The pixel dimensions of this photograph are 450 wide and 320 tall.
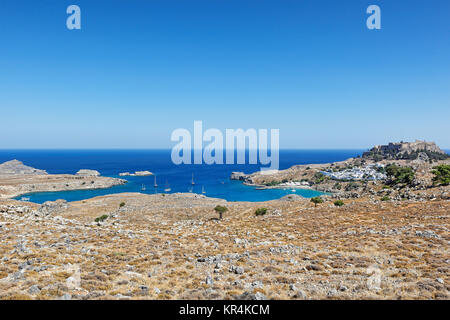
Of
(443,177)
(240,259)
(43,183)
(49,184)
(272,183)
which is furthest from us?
(272,183)

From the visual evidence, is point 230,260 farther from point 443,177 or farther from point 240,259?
point 443,177

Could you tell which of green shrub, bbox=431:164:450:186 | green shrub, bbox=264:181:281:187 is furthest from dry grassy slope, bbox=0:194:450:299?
green shrub, bbox=264:181:281:187

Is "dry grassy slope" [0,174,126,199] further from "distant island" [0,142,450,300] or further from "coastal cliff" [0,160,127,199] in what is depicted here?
"distant island" [0,142,450,300]

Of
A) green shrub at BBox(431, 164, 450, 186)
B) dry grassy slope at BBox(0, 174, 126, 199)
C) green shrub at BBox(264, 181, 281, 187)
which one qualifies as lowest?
green shrub at BBox(264, 181, 281, 187)

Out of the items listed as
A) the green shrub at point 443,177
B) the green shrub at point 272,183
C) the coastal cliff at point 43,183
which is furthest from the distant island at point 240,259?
the green shrub at point 272,183

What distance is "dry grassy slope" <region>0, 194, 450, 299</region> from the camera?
34.2ft

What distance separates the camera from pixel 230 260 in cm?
1527

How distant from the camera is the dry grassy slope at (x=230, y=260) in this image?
410 inches

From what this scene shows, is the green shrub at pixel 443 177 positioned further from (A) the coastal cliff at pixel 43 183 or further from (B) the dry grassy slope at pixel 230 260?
(A) the coastal cliff at pixel 43 183

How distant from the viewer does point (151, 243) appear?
19703 millimetres

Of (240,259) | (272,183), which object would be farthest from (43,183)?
(240,259)

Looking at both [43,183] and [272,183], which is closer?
[43,183]

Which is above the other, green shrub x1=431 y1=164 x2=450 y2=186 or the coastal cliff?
green shrub x1=431 y1=164 x2=450 y2=186

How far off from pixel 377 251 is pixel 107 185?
175 meters
